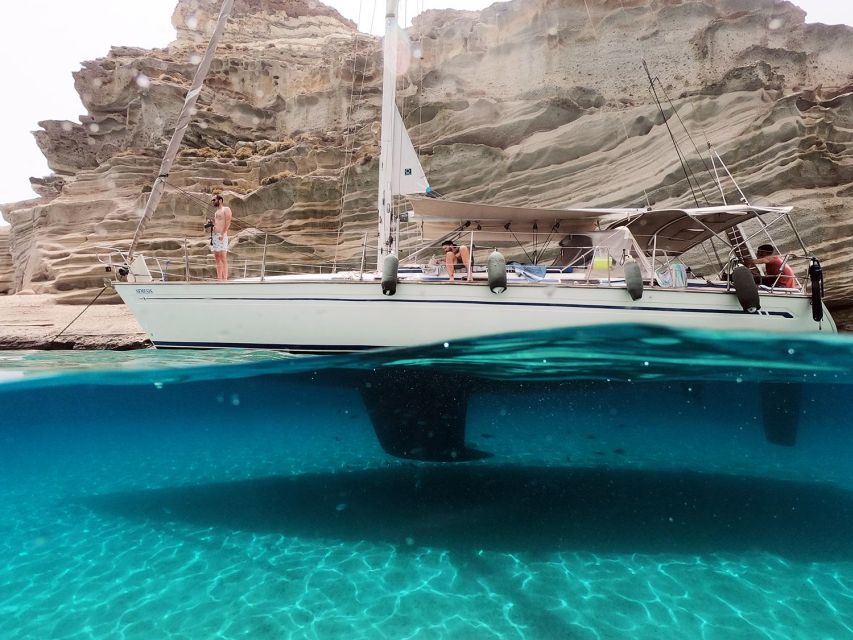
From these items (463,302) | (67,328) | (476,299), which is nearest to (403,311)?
(463,302)

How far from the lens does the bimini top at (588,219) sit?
9.92 m

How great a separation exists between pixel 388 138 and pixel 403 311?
178 inches

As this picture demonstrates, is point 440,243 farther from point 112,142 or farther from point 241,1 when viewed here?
point 241,1

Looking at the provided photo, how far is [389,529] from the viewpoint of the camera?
6.74 m

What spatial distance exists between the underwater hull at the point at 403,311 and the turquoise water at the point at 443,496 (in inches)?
14.5

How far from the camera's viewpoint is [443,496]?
28.9 ft

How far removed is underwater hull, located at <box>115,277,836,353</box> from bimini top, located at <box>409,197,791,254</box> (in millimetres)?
1798

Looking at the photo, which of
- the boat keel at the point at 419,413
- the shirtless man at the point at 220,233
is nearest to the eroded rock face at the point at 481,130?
the boat keel at the point at 419,413

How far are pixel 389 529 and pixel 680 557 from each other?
11.6 ft

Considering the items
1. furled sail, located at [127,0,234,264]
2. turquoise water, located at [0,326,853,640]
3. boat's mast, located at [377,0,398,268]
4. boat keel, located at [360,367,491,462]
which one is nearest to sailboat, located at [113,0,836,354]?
turquoise water, located at [0,326,853,640]

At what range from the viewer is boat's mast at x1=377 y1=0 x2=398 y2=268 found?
1110cm

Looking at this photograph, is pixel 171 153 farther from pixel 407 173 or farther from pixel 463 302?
pixel 463 302

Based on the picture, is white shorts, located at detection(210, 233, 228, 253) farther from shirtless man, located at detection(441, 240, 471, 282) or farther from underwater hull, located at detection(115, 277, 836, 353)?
shirtless man, located at detection(441, 240, 471, 282)

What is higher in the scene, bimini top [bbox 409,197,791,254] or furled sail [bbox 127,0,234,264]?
furled sail [bbox 127,0,234,264]
